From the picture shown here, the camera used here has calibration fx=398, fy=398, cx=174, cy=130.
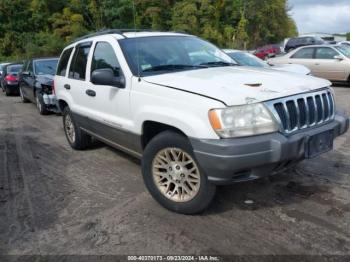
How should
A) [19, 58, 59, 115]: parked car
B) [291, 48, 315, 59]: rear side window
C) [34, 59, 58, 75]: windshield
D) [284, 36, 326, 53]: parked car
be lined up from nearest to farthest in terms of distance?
[19, 58, 59, 115]: parked car, [34, 59, 58, 75]: windshield, [291, 48, 315, 59]: rear side window, [284, 36, 326, 53]: parked car

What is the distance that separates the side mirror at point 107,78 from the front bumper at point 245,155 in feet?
4.36

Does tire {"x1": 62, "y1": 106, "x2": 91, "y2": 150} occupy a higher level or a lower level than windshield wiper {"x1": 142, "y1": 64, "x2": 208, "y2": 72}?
lower

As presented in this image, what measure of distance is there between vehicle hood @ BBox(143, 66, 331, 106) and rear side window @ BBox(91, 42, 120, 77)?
0.68 metres

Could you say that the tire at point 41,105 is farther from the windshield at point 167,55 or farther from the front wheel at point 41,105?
the windshield at point 167,55

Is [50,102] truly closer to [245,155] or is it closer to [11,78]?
[11,78]

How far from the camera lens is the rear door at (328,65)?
13489 mm

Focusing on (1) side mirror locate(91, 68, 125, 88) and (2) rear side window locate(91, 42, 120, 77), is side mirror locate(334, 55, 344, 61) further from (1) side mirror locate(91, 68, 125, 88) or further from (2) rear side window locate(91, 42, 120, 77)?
(1) side mirror locate(91, 68, 125, 88)

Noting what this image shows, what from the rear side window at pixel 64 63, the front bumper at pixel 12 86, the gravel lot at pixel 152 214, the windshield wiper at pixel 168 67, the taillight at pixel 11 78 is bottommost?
the front bumper at pixel 12 86

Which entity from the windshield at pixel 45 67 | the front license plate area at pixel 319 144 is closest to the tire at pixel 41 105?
the windshield at pixel 45 67

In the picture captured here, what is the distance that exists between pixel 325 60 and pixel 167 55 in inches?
422

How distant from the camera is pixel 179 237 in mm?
3516

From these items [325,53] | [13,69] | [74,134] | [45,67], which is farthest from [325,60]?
[13,69]

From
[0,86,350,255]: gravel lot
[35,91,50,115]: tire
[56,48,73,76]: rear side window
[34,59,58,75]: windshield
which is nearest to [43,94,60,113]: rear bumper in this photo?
[35,91,50,115]: tire

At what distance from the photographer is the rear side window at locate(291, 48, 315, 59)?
47.2 ft
